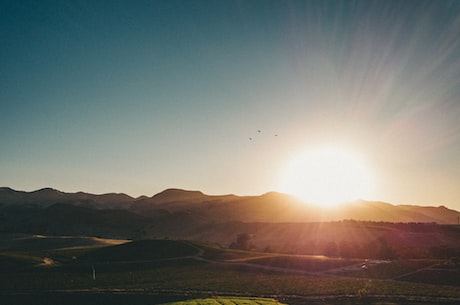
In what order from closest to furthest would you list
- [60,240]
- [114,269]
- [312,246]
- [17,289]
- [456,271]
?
1. [17,289]
2. [456,271]
3. [114,269]
4. [312,246]
5. [60,240]

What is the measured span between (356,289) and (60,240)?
383 ft

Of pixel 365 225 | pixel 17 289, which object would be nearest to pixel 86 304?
pixel 17 289

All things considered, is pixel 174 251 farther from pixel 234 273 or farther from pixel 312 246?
pixel 312 246

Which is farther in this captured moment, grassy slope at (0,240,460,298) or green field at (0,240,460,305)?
grassy slope at (0,240,460,298)

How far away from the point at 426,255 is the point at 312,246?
34212mm

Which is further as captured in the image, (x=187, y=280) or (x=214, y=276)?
A: (x=214, y=276)

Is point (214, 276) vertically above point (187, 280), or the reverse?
point (214, 276)

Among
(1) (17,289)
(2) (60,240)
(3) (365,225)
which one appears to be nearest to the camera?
(1) (17,289)

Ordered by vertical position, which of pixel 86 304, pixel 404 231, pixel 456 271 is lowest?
pixel 86 304

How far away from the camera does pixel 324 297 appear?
61.7 metres

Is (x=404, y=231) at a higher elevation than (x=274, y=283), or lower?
higher

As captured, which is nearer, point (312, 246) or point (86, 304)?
point (86, 304)

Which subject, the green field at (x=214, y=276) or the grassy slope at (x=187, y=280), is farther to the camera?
the grassy slope at (x=187, y=280)

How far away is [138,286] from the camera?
2768 inches
